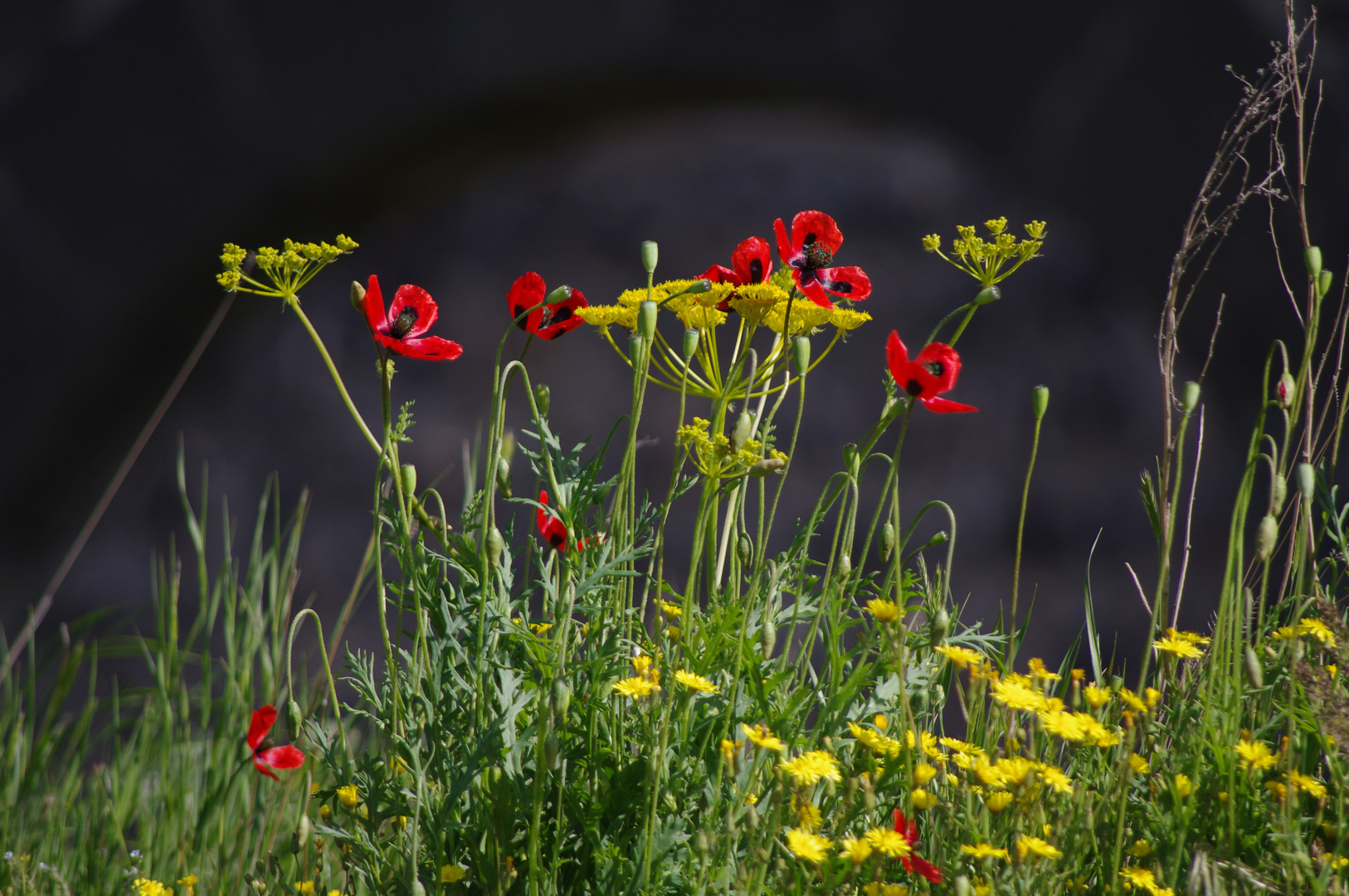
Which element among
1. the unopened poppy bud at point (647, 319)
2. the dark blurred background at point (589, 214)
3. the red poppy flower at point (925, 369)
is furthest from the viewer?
the dark blurred background at point (589, 214)

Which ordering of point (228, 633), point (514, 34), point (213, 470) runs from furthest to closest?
1. point (213, 470)
2. point (514, 34)
3. point (228, 633)

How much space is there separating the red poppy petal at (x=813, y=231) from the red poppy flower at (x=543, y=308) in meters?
0.26

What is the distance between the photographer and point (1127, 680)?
1.69 meters

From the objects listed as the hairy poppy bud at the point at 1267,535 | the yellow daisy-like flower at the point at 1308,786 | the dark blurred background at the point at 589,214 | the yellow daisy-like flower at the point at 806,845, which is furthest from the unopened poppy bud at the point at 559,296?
the dark blurred background at the point at 589,214

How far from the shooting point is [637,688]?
798mm

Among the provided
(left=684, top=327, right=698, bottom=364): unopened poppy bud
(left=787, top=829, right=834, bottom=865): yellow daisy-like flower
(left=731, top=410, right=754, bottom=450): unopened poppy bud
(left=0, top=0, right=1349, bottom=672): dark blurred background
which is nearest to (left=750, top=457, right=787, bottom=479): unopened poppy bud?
(left=731, top=410, right=754, bottom=450): unopened poppy bud

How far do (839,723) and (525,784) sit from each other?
1.03 feet

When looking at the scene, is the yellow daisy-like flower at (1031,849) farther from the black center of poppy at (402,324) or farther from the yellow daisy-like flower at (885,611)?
the black center of poppy at (402,324)

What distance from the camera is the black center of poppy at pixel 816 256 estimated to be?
1021 millimetres

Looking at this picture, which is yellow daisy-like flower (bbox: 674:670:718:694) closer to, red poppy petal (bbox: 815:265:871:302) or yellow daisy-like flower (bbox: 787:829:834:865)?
yellow daisy-like flower (bbox: 787:829:834:865)

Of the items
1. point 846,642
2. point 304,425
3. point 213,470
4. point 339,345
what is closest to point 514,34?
point 339,345

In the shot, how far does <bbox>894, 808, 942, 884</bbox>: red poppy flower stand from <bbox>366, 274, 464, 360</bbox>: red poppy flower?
61 cm

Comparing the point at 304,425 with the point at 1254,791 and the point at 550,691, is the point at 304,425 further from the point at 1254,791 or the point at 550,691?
the point at 1254,791

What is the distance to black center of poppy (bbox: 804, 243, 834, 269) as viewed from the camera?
3.35 feet
